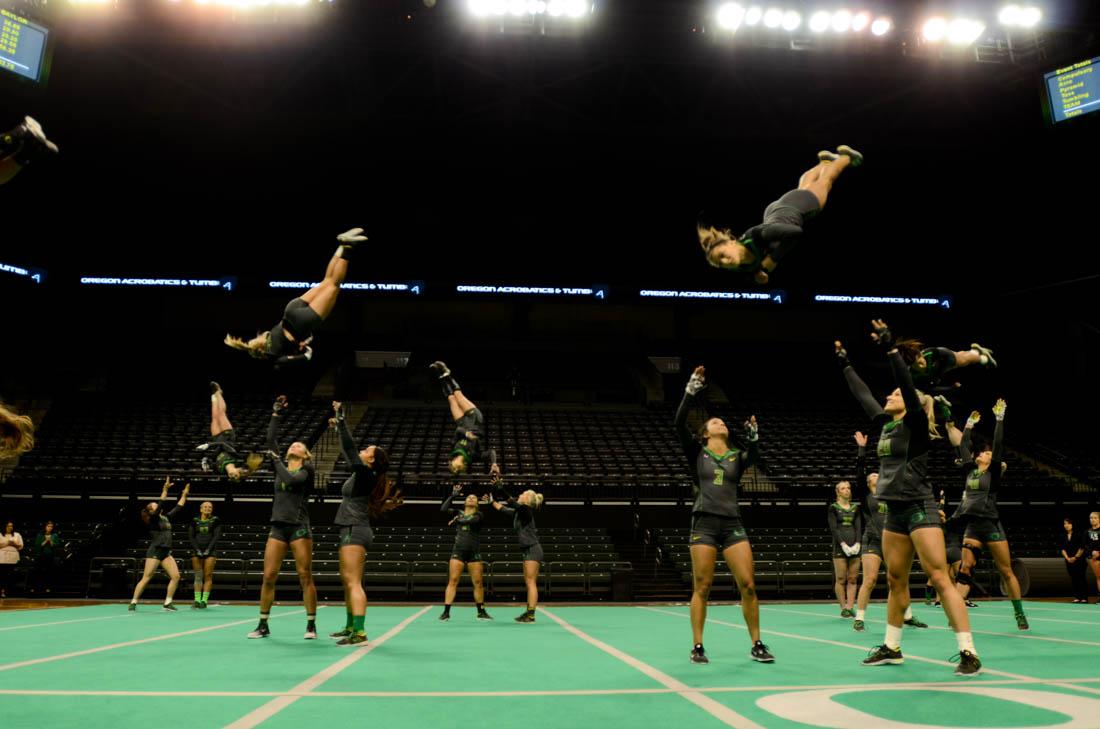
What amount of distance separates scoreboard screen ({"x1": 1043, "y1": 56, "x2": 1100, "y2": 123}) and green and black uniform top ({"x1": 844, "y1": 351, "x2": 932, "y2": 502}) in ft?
36.2

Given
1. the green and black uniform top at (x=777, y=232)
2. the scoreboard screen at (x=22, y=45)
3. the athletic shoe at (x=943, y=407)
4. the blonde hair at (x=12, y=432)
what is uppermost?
the scoreboard screen at (x=22, y=45)

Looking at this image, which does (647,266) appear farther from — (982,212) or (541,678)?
(541,678)

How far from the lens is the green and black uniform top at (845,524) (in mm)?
9938

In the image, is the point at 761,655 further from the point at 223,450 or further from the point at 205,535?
the point at 205,535

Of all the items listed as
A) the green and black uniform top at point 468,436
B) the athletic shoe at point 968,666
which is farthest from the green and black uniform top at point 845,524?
the athletic shoe at point 968,666

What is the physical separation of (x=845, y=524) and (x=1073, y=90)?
30.6ft

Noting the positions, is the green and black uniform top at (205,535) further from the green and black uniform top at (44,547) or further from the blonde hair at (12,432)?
the blonde hair at (12,432)

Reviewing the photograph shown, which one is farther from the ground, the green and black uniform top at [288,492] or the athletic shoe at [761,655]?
the green and black uniform top at [288,492]

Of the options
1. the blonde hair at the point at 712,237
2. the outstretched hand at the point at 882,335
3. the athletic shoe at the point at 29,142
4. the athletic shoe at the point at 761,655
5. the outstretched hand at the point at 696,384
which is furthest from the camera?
the outstretched hand at the point at 696,384

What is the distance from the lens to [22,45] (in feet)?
37.0

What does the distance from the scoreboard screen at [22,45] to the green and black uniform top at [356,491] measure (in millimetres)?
9688

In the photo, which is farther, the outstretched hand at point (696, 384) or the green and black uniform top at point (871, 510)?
the green and black uniform top at point (871, 510)

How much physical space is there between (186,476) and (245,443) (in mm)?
2005

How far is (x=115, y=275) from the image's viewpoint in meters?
22.5
